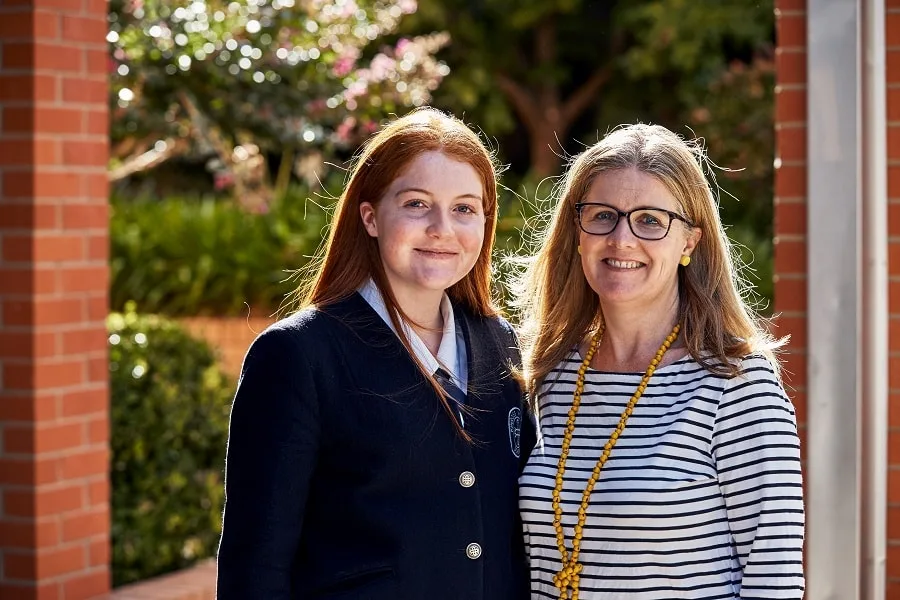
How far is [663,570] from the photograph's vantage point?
8.39 feet

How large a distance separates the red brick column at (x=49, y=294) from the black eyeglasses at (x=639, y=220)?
2.13 meters

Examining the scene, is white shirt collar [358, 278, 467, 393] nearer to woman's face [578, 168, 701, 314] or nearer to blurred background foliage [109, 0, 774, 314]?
woman's face [578, 168, 701, 314]

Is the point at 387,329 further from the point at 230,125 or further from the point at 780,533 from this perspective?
the point at 230,125

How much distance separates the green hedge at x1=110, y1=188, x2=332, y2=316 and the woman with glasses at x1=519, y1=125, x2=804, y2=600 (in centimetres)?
755

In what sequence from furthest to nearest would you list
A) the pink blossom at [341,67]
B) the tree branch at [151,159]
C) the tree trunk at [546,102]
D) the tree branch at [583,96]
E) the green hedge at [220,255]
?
the tree branch at [583,96] → the tree trunk at [546,102] → the green hedge at [220,255] → the tree branch at [151,159] → the pink blossom at [341,67]

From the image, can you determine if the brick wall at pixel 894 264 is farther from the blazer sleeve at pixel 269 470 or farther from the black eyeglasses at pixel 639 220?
the blazer sleeve at pixel 269 470

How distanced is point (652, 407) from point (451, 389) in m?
0.43

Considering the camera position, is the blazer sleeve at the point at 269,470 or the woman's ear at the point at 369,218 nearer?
the blazer sleeve at the point at 269,470

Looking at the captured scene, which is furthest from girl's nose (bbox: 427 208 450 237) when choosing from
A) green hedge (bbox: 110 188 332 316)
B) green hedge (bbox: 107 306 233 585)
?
green hedge (bbox: 110 188 332 316)

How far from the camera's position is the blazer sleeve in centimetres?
249

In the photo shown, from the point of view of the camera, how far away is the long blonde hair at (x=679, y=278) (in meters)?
2.70

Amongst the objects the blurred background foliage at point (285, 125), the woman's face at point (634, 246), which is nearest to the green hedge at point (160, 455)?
the blurred background foliage at point (285, 125)

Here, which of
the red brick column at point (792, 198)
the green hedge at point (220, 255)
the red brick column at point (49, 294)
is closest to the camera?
the red brick column at point (792, 198)

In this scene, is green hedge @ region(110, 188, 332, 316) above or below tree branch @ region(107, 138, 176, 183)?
below
